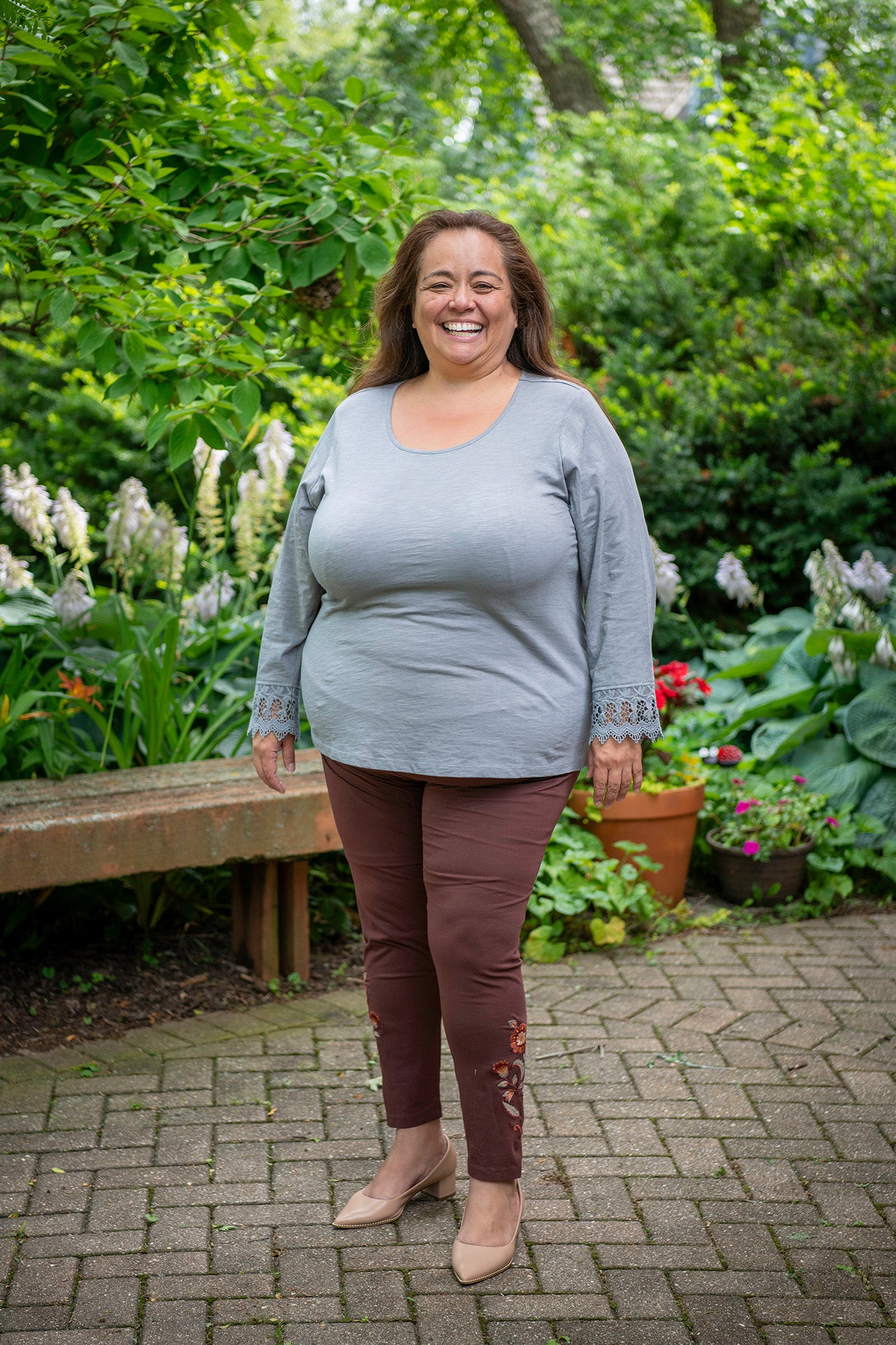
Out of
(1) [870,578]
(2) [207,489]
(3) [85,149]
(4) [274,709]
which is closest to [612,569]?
(4) [274,709]

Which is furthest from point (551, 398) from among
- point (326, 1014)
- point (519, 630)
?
point (326, 1014)

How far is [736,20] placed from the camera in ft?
33.6

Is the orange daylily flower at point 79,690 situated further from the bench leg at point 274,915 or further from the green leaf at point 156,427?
the green leaf at point 156,427

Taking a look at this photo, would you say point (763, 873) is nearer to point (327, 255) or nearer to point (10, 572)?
point (327, 255)

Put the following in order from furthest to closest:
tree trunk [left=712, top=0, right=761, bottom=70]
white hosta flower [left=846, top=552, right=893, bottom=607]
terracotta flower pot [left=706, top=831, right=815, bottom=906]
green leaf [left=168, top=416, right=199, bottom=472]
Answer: tree trunk [left=712, top=0, right=761, bottom=70] → white hosta flower [left=846, top=552, right=893, bottom=607] → terracotta flower pot [left=706, top=831, right=815, bottom=906] → green leaf [left=168, top=416, right=199, bottom=472]

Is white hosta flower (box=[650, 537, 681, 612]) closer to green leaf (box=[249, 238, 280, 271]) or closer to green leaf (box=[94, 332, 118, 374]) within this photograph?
green leaf (box=[249, 238, 280, 271])

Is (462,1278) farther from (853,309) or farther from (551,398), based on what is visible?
(853,309)

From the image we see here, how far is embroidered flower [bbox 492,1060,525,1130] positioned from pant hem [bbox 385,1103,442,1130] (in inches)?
10.1

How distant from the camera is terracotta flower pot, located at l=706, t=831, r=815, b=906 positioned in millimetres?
4230

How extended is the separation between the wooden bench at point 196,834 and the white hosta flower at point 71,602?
58 cm

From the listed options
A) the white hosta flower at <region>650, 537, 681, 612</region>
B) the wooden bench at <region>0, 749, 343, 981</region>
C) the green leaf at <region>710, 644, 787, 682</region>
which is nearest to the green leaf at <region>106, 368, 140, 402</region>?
the wooden bench at <region>0, 749, 343, 981</region>

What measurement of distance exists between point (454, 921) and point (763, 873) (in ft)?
7.63

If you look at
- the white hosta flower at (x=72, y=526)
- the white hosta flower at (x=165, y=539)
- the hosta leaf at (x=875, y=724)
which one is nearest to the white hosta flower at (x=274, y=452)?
the white hosta flower at (x=165, y=539)

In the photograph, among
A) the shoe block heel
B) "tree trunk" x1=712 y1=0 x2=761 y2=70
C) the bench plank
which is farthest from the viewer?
"tree trunk" x1=712 y1=0 x2=761 y2=70
